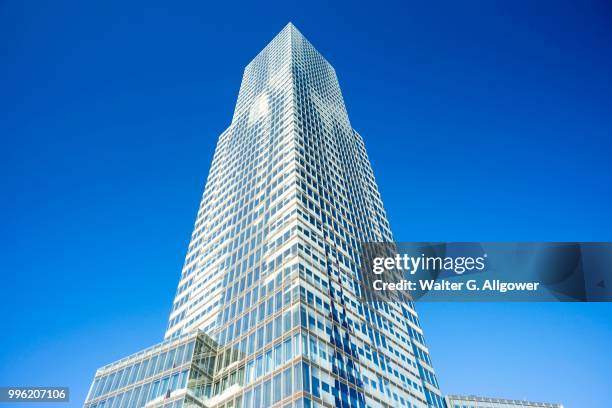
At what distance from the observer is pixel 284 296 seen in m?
57.9

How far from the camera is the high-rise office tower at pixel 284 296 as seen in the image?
52000mm

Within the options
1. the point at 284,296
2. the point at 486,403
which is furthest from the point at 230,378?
the point at 486,403

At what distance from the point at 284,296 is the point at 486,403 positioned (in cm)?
7310

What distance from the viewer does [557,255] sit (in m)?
32.4

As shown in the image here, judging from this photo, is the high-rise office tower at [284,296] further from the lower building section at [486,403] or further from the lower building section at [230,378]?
the lower building section at [486,403]

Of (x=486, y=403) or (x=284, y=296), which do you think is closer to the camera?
(x=284, y=296)

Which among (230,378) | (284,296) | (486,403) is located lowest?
(230,378)

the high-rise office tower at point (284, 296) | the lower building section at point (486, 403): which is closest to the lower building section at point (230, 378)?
the high-rise office tower at point (284, 296)

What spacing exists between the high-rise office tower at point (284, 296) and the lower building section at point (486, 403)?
32876mm

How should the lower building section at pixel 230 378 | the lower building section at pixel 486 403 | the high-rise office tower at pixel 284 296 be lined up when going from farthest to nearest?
the lower building section at pixel 486 403 → the high-rise office tower at pixel 284 296 → the lower building section at pixel 230 378

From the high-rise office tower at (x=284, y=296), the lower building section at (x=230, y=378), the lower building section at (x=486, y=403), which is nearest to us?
the lower building section at (x=230, y=378)

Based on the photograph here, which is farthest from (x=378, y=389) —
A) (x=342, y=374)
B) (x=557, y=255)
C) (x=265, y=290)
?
(x=557, y=255)

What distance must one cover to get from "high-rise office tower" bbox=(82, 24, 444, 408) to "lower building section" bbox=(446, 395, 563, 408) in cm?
3288

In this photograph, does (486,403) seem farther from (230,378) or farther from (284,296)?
(230,378)
